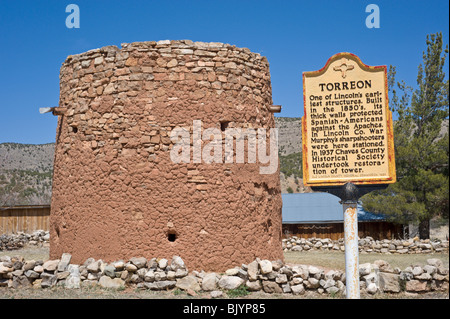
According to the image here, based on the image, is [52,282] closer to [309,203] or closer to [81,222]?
[81,222]

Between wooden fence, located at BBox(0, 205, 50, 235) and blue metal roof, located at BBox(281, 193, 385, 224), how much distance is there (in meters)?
12.1

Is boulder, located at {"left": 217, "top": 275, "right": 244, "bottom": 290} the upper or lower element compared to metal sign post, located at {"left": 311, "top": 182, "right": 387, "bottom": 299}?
lower

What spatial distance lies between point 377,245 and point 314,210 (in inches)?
174

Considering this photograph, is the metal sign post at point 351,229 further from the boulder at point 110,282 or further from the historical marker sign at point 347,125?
the boulder at point 110,282

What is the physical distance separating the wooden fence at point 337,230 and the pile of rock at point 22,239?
38.6ft

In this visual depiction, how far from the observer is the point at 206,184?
8.66 metres

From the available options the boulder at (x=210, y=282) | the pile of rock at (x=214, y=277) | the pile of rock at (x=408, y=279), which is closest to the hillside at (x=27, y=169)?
the pile of rock at (x=214, y=277)

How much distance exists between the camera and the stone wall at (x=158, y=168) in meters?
8.56

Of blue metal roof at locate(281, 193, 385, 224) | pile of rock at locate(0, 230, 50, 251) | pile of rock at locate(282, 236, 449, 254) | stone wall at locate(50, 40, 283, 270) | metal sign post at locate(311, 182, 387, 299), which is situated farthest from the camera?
blue metal roof at locate(281, 193, 385, 224)

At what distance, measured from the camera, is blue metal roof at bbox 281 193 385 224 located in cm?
2362

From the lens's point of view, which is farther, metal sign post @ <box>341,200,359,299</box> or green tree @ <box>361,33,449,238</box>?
green tree @ <box>361,33,449,238</box>

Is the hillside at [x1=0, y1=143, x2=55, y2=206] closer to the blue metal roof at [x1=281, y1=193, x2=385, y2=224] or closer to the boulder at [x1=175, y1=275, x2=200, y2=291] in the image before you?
the blue metal roof at [x1=281, y1=193, x2=385, y2=224]

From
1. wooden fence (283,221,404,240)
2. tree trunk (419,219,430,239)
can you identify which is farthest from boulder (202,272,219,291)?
tree trunk (419,219,430,239)
